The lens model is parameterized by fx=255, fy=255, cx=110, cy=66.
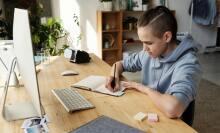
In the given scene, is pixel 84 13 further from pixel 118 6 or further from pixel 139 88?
pixel 139 88

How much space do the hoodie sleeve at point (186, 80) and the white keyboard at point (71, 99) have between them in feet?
1.38

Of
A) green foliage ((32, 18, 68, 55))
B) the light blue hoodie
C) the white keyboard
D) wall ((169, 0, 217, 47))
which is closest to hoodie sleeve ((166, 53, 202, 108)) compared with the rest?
the light blue hoodie

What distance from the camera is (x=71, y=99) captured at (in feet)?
4.42

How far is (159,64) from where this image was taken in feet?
4.92

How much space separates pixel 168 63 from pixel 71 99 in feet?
1.88

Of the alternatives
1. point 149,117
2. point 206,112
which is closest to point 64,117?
point 149,117

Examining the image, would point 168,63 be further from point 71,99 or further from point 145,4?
point 145,4

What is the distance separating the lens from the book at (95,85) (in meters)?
1.45

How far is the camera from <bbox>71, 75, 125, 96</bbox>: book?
1.45 metres

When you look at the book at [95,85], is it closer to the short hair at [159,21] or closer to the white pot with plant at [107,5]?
the short hair at [159,21]

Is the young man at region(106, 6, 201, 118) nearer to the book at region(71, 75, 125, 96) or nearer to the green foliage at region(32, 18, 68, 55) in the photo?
the book at region(71, 75, 125, 96)

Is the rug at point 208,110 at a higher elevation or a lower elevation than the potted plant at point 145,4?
lower

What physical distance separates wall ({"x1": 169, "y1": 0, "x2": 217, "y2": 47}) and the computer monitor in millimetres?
4433

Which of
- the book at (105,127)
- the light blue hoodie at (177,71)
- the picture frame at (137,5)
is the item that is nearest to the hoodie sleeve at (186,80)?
the light blue hoodie at (177,71)
